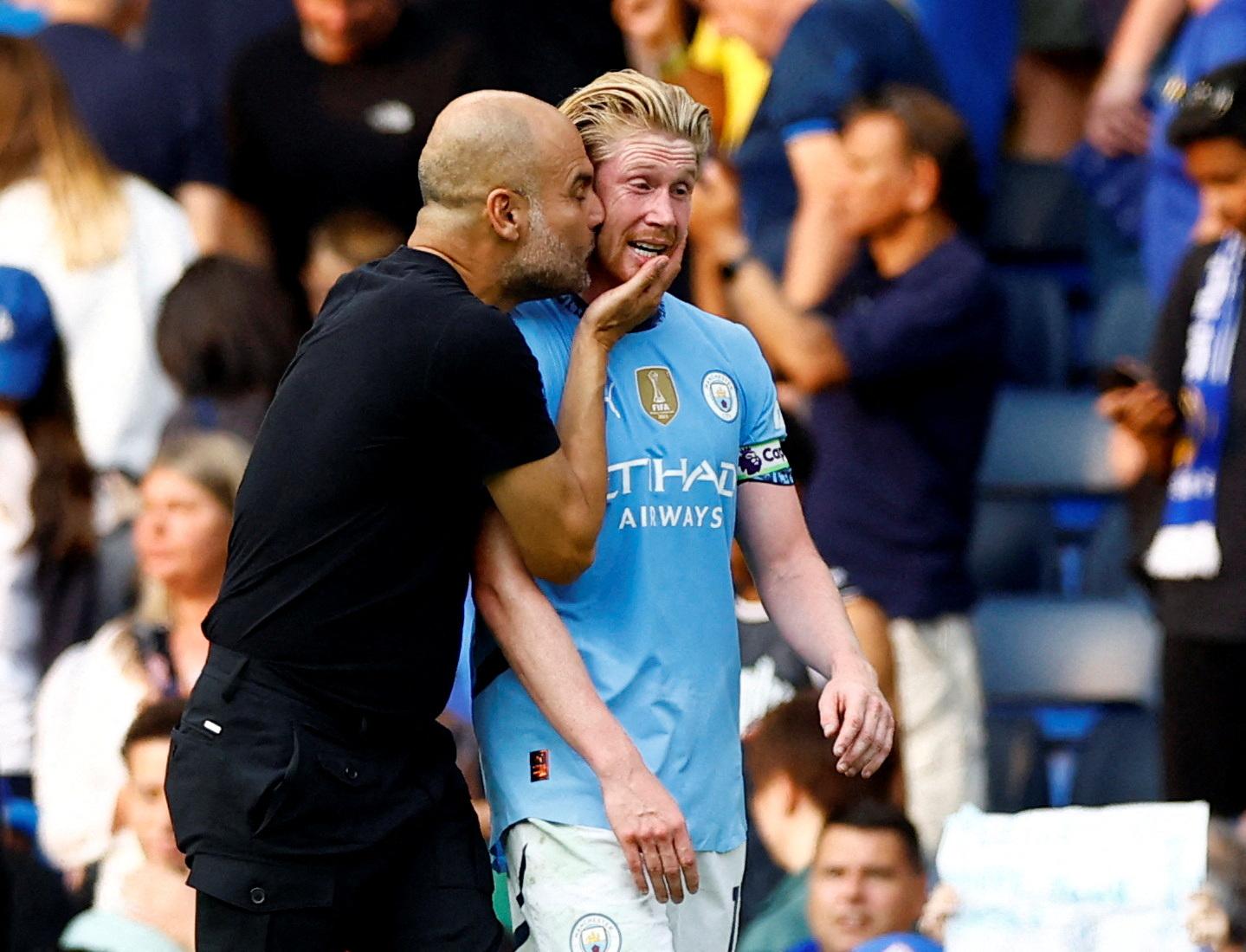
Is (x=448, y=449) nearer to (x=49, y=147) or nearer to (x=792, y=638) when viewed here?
(x=792, y=638)

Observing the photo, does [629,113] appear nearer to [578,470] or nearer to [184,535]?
[578,470]

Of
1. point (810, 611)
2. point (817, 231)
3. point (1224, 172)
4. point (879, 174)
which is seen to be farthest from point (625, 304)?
point (817, 231)

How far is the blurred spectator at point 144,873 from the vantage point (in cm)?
477

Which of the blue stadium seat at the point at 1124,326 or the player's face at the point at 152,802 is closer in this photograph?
the player's face at the point at 152,802

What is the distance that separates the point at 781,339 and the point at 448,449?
2672mm

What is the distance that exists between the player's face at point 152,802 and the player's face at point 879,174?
7.30 feet

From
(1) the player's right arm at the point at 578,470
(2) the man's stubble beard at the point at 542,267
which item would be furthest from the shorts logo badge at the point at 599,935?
(2) the man's stubble beard at the point at 542,267

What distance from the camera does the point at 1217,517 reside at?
5.21m

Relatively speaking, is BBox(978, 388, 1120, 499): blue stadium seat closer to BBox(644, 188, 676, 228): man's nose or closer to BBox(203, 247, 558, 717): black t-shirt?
BBox(644, 188, 676, 228): man's nose

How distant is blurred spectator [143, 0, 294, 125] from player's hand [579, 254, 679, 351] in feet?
12.6

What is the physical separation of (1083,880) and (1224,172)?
6.87 ft

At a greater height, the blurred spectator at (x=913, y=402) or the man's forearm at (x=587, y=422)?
the blurred spectator at (x=913, y=402)

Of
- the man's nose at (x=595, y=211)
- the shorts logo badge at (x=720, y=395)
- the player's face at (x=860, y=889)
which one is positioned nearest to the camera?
the man's nose at (x=595, y=211)

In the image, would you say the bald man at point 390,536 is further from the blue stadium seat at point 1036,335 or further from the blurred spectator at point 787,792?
the blue stadium seat at point 1036,335
